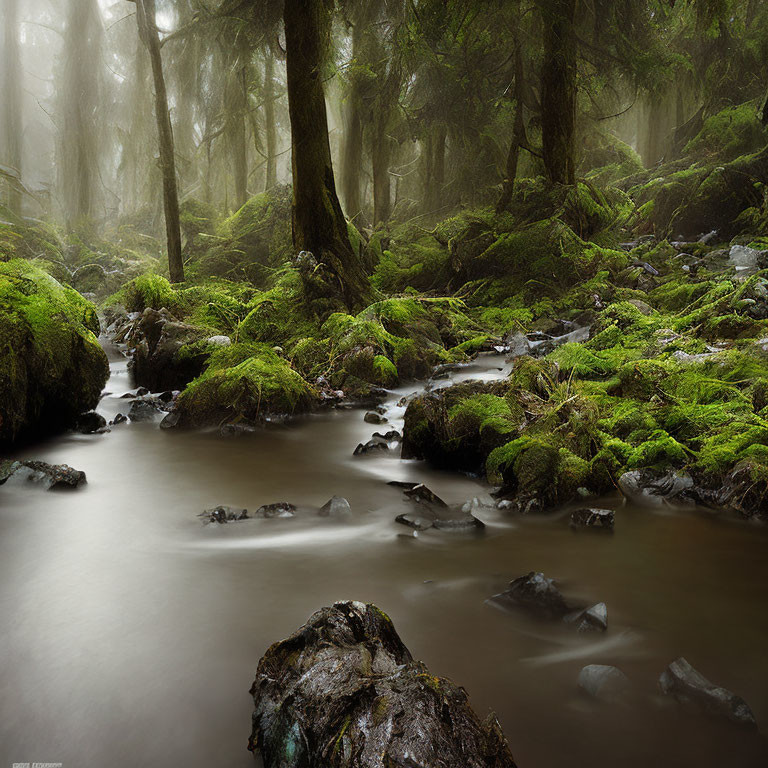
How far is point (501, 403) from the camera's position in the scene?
435 cm

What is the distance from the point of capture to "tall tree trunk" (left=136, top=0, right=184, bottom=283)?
11.4 meters

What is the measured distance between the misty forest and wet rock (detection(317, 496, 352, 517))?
13mm

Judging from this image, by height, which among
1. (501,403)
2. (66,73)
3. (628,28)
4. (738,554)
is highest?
(66,73)

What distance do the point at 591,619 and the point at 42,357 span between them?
475 cm

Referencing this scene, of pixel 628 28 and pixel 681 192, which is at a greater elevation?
pixel 628 28

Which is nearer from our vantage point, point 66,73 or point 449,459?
point 449,459

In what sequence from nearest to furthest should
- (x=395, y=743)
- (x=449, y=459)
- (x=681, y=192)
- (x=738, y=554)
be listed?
(x=395, y=743), (x=738, y=554), (x=449, y=459), (x=681, y=192)

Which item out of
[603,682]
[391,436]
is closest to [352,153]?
[391,436]

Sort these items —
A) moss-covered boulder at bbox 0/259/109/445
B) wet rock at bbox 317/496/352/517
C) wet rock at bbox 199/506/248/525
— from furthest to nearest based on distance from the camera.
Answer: moss-covered boulder at bbox 0/259/109/445 → wet rock at bbox 317/496/352/517 → wet rock at bbox 199/506/248/525

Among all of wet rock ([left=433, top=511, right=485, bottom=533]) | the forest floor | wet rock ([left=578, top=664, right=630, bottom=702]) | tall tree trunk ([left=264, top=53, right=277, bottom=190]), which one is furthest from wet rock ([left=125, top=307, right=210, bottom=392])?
tall tree trunk ([left=264, top=53, right=277, bottom=190])

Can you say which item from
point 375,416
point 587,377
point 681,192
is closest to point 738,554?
point 587,377

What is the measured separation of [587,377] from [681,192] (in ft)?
29.5

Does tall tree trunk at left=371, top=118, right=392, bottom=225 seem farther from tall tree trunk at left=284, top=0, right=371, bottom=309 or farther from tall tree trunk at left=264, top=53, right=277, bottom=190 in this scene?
tall tree trunk at left=284, top=0, right=371, bottom=309

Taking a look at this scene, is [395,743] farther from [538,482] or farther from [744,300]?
[744,300]
